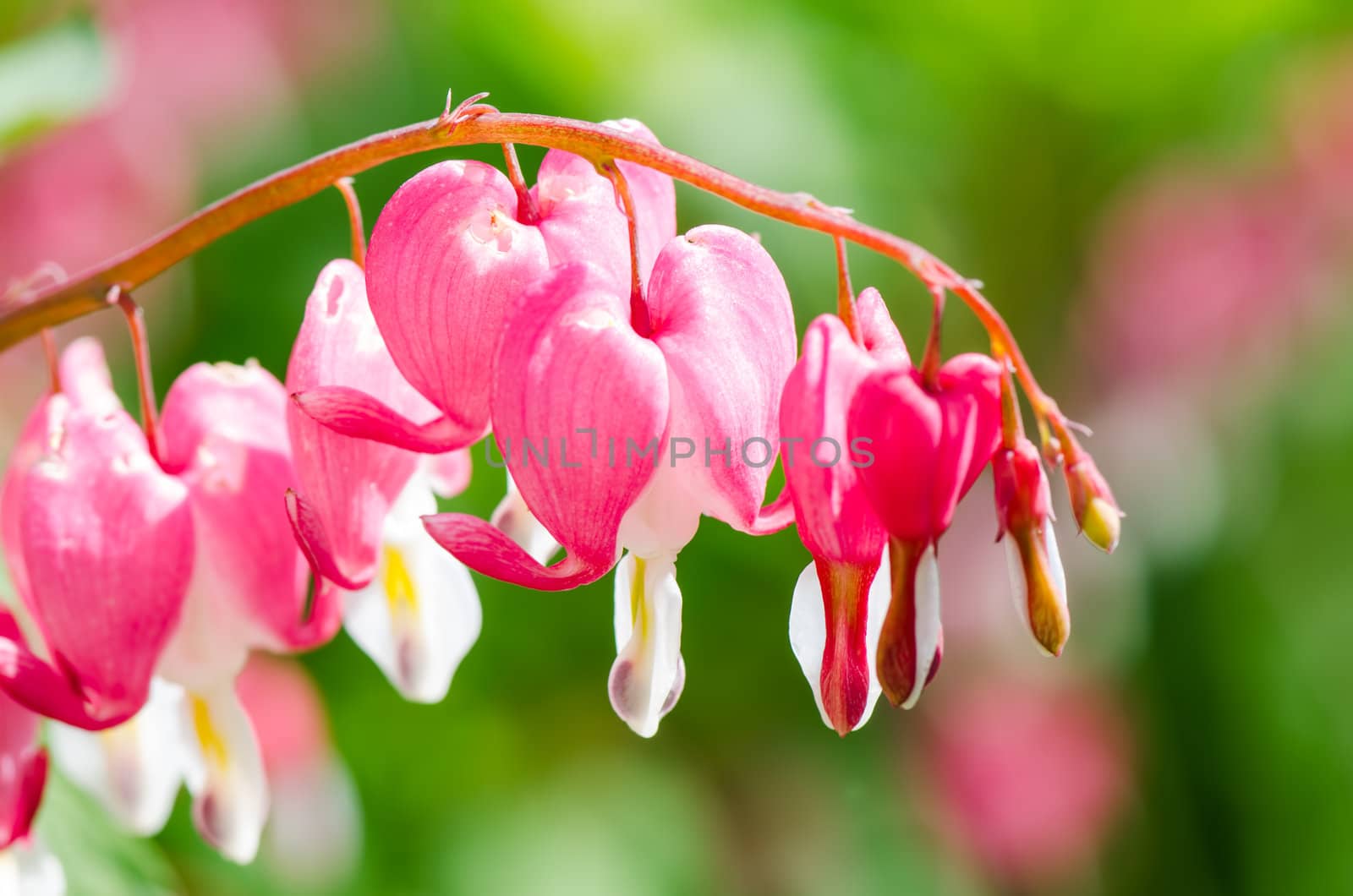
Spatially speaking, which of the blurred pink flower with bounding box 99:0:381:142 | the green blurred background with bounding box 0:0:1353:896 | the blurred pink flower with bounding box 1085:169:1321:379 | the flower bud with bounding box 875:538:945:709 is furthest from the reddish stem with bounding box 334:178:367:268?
the blurred pink flower with bounding box 1085:169:1321:379

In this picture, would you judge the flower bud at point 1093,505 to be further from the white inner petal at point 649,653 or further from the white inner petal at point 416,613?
the white inner petal at point 416,613

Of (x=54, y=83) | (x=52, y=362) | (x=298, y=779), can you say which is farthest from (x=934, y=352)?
(x=298, y=779)

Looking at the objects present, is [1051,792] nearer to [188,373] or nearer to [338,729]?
[338,729]

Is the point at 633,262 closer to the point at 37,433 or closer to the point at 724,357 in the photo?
the point at 724,357

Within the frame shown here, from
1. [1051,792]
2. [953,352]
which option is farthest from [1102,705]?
[953,352]

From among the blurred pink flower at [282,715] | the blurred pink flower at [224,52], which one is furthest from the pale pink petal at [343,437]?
the blurred pink flower at [224,52]

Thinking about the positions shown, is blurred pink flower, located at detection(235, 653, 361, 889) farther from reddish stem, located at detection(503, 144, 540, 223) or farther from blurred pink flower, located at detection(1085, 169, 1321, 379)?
blurred pink flower, located at detection(1085, 169, 1321, 379)
